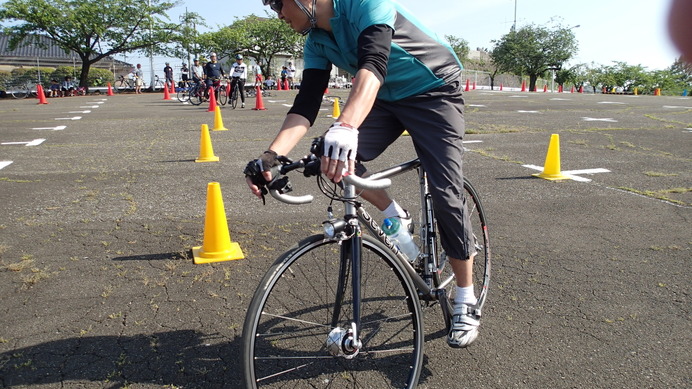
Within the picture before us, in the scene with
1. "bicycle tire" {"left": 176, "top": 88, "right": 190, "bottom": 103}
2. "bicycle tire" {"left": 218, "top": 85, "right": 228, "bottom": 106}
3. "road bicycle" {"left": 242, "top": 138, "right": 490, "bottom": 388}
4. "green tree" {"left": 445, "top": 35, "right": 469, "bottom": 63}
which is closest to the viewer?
"road bicycle" {"left": 242, "top": 138, "right": 490, "bottom": 388}

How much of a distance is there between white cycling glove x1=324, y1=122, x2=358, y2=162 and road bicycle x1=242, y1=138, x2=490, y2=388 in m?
0.07

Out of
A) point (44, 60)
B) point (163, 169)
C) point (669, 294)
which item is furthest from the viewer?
point (44, 60)

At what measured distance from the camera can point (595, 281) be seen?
3975 mm

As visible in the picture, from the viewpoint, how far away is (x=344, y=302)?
8.27 feet

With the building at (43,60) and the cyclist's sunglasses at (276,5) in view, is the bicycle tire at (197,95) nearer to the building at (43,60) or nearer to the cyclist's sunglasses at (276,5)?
the cyclist's sunglasses at (276,5)

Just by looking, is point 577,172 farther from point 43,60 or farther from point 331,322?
point 43,60

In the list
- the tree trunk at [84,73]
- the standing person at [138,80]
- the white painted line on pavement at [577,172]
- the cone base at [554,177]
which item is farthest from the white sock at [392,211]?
the tree trunk at [84,73]

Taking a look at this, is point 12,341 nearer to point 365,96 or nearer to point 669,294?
point 365,96

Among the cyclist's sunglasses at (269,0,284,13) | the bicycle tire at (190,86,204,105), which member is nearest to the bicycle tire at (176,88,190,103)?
the bicycle tire at (190,86,204,105)

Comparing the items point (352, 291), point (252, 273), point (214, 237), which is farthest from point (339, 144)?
point (214, 237)

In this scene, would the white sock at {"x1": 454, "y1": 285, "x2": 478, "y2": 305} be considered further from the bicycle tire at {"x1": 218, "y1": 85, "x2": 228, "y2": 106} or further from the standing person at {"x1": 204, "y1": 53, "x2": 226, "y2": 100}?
the bicycle tire at {"x1": 218, "y1": 85, "x2": 228, "y2": 106}

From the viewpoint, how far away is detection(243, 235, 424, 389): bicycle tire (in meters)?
2.39

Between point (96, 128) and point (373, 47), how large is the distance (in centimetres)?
1316

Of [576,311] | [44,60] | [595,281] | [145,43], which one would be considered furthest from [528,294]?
[44,60]
